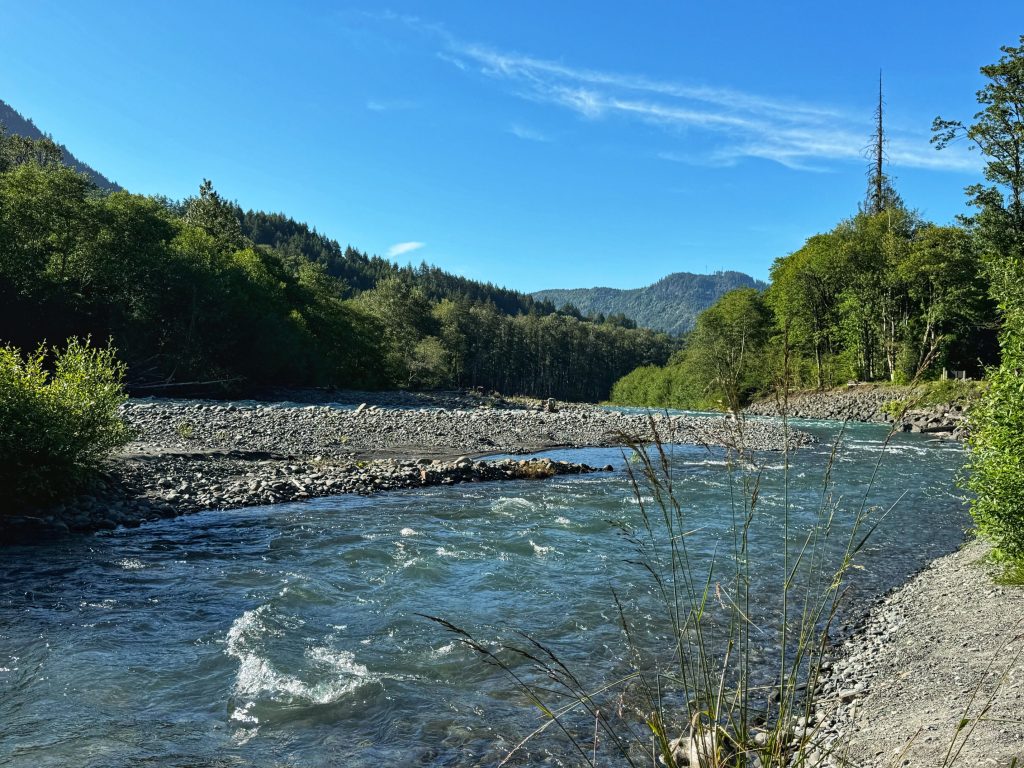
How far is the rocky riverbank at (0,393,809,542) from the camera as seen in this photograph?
1226 cm

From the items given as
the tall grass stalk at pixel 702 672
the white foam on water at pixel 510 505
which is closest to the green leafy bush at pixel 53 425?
the white foam on water at pixel 510 505

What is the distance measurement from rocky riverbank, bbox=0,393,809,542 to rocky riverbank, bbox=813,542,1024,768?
212 centimetres

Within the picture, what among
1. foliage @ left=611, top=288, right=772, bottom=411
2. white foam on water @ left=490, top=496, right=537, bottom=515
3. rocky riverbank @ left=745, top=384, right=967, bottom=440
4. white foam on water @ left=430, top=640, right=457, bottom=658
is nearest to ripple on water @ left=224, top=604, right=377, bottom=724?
white foam on water @ left=430, top=640, right=457, bottom=658

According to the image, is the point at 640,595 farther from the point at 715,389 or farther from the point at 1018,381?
the point at 715,389

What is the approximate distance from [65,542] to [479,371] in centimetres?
10413

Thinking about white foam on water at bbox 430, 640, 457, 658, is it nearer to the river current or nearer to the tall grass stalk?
the river current

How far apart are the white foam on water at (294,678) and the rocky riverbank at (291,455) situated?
3.32 metres

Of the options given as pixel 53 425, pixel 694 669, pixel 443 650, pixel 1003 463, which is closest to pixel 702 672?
pixel 694 669

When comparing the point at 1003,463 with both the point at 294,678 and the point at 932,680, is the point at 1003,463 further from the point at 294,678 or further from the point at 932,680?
the point at 294,678

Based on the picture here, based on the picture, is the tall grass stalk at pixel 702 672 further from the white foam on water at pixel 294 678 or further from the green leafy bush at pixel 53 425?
the green leafy bush at pixel 53 425

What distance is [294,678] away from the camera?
224 inches

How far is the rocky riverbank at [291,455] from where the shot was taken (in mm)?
12258

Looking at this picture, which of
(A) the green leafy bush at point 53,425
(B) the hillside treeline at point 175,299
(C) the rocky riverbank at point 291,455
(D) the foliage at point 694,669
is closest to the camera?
(D) the foliage at point 694,669

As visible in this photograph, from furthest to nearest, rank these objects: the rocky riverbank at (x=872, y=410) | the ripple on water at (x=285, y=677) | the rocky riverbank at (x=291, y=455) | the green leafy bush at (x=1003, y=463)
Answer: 1. the rocky riverbank at (x=872, y=410)
2. the rocky riverbank at (x=291, y=455)
3. the green leafy bush at (x=1003, y=463)
4. the ripple on water at (x=285, y=677)
